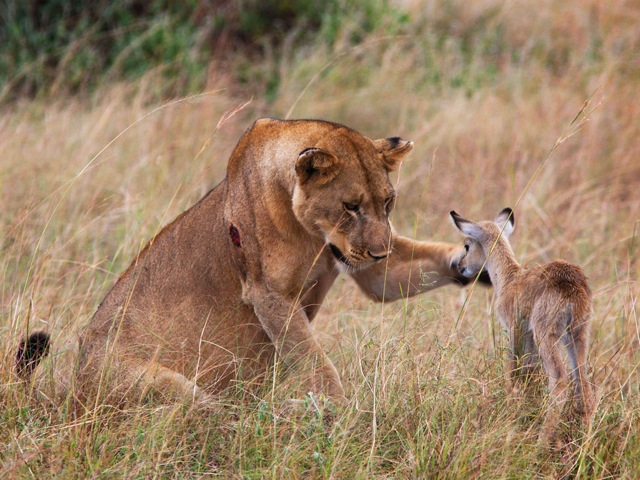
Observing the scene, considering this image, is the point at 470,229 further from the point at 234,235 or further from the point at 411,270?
the point at 234,235

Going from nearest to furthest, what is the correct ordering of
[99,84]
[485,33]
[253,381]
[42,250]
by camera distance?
A: 1. [253,381]
2. [42,250]
3. [99,84]
4. [485,33]

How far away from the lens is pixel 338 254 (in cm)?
441

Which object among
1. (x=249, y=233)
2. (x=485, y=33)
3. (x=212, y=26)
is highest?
(x=249, y=233)

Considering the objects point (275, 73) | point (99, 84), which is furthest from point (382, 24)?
point (99, 84)

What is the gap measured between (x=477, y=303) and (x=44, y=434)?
8.80 ft

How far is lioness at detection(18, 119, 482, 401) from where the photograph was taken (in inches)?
170

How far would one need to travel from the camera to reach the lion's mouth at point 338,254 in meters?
4.39

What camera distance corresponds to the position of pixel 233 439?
390 centimetres

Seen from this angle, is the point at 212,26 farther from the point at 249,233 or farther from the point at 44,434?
the point at 44,434

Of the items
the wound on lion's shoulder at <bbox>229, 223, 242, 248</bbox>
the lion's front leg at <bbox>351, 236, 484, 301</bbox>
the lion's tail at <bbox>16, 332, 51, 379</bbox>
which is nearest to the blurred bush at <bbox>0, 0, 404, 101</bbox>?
the wound on lion's shoulder at <bbox>229, 223, 242, 248</bbox>

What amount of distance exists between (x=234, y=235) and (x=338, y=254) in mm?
509

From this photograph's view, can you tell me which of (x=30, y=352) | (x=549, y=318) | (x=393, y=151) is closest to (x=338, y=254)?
(x=393, y=151)

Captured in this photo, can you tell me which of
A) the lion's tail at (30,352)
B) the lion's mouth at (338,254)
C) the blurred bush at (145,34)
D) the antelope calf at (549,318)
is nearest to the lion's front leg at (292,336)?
the lion's mouth at (338,254)

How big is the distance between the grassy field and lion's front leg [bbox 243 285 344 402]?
0.17 metres
